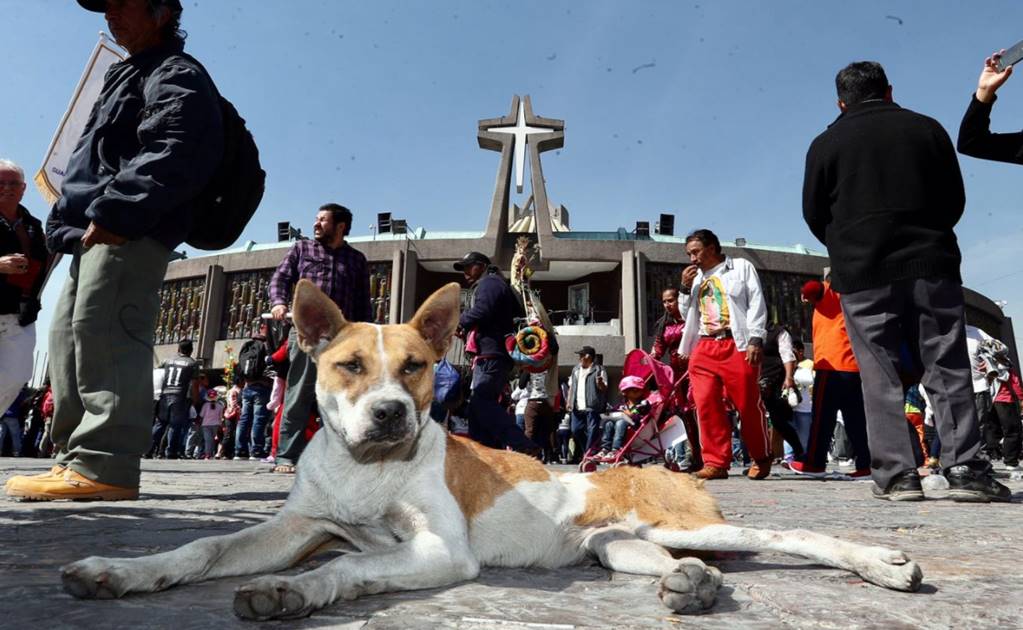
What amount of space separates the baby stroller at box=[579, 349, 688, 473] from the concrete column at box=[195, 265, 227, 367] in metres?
33.4

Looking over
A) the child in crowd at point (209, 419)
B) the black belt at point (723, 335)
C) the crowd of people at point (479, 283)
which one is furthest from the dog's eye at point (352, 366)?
the child in crowd at point (209, 419)

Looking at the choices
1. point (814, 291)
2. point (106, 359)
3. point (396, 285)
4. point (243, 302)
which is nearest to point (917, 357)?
point (814, 291)

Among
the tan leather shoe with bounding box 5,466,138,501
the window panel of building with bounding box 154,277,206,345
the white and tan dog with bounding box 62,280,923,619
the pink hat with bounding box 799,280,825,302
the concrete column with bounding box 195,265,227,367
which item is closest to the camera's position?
the white and tan dog with bounding box 62,280,923,619

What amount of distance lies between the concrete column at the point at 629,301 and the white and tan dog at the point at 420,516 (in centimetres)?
3223

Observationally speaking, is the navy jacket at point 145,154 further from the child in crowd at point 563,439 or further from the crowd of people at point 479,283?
the child in crowd at point 563,439

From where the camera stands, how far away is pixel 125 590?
1.71 m

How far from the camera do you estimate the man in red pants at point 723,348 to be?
6.68 metres

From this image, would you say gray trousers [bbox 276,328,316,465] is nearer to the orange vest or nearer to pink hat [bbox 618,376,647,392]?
pink hat [bbox 618,376,647,392]

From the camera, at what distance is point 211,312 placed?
38.1 metres

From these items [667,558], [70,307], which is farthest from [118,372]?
[667,558]

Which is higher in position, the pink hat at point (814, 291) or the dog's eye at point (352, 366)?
the pink hat at point (814, 291)

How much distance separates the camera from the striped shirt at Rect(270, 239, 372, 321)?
6.43m

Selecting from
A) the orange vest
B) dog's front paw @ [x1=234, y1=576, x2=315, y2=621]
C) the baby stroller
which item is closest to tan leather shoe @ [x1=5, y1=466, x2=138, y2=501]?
dog's front paw @ [x1=234, y1=576, x2=315, y2=621]

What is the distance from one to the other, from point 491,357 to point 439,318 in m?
3.97
